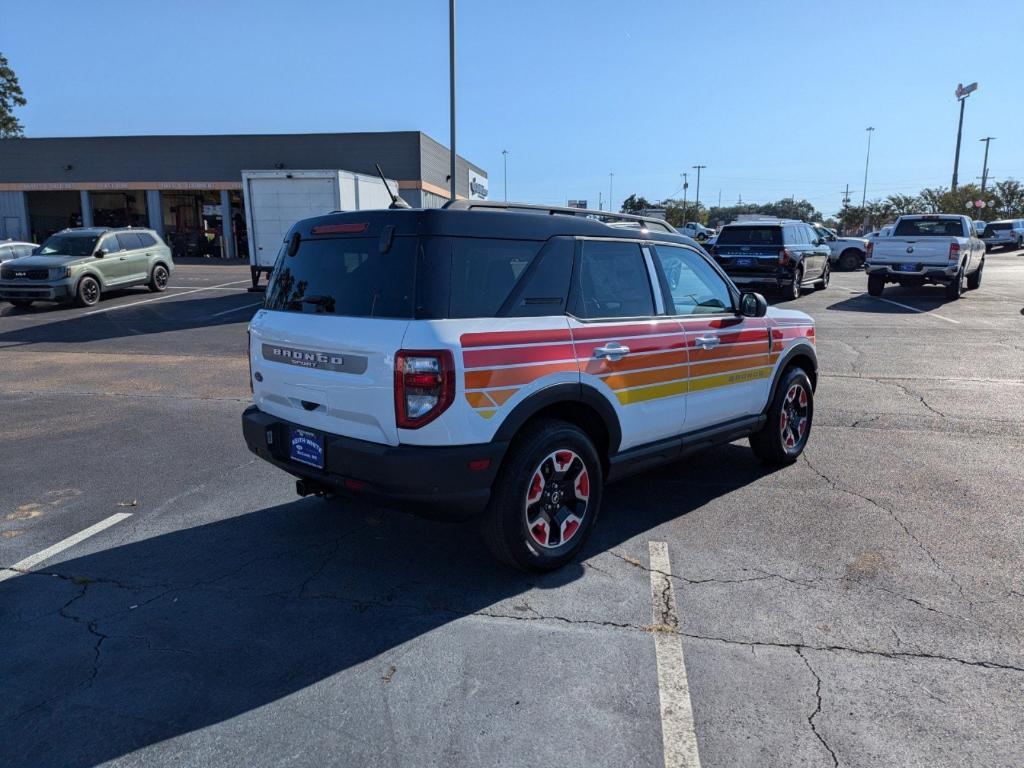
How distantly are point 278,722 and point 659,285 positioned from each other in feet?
10.6

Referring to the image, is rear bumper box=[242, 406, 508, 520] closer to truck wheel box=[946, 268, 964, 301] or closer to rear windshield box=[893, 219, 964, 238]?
rear windshield box=[893, 219, 964, 238]

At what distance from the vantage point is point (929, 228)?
18031 mm

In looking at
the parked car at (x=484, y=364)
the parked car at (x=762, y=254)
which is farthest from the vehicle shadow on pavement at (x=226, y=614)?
the parked car at (x=762, y=254)

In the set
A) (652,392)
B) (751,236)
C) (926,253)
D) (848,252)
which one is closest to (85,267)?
(751,236)

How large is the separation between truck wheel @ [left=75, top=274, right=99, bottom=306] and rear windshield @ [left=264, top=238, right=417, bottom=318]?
14956 mm

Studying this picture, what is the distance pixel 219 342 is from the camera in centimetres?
1249

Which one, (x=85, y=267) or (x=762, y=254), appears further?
(x=762, y=254)

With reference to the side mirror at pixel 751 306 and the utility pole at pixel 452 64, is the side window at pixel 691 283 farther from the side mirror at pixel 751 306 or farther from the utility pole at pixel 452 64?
the utility pole at pixel 452 64

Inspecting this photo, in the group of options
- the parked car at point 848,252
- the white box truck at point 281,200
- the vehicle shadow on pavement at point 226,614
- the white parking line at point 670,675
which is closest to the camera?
the white parking line at point 670,675

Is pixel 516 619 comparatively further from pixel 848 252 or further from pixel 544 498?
pixel 848 252

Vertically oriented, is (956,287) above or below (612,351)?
below

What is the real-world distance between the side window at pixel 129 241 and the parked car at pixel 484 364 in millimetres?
16726

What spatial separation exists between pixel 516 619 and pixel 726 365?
2.42 m

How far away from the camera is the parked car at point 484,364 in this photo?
11.3 feet
